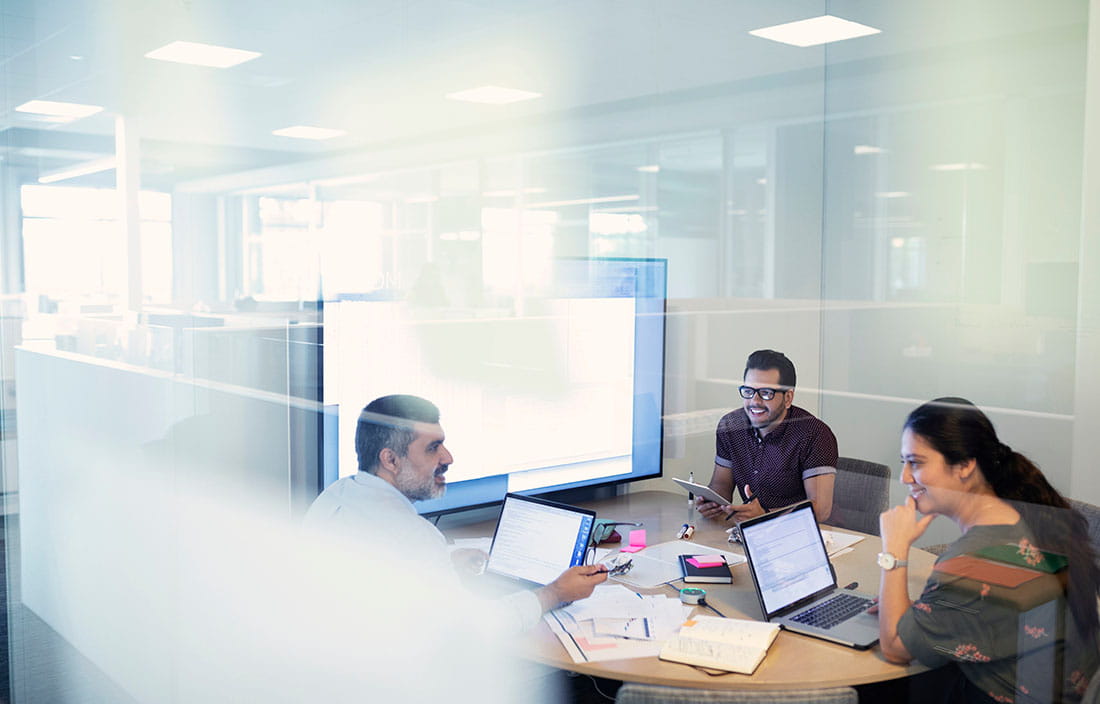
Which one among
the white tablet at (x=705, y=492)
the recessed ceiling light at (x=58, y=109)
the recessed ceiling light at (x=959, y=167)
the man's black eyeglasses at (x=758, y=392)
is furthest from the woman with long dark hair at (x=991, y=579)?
the recessed ceiling light at (x=58, y=109)

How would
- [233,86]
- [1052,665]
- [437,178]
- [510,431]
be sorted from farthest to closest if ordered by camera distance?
1. [510,431]
2. [437,178]
3. [233,86]
4. [1052,665]

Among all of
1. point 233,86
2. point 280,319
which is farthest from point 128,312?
point 233,86

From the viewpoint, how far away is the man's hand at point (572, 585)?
85.5 inches

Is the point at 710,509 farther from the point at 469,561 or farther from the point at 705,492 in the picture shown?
the point at 469,561

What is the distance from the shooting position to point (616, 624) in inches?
83.1

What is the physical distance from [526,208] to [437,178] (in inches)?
10.3

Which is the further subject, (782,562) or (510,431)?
(510,431)

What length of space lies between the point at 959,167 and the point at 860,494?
35.9 inches

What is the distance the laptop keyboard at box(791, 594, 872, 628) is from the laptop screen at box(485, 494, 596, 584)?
544mm

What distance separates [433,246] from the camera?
2451 mm

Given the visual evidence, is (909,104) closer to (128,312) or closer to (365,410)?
(365,410)

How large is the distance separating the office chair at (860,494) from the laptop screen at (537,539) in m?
0.69

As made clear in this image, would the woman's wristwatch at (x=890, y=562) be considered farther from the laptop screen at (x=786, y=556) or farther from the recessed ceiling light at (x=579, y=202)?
the recessed ceiling light at (x=579, y=202)

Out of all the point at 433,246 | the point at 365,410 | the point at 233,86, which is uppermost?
the point at 233,86
